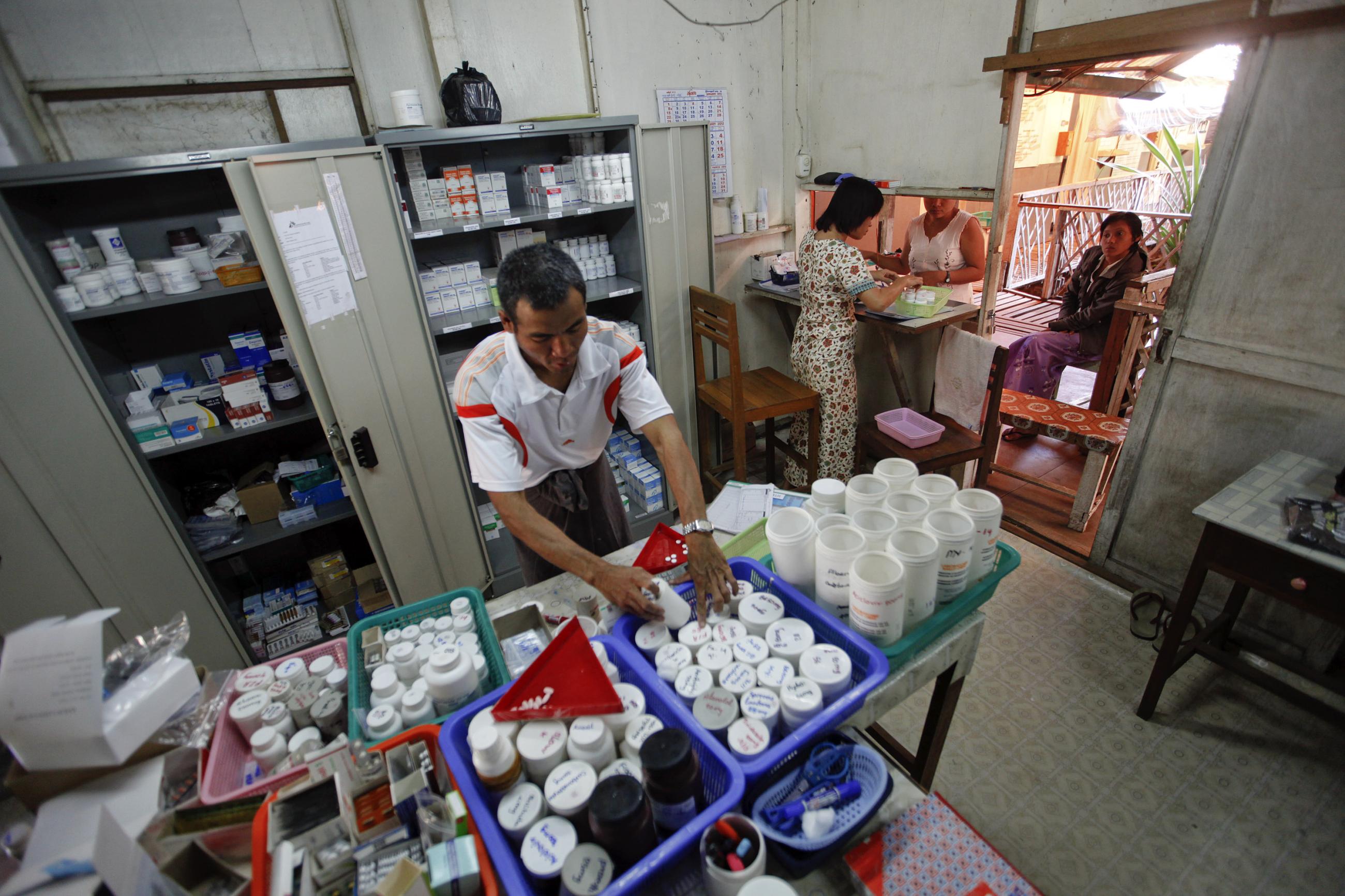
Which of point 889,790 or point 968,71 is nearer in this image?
point 889,790

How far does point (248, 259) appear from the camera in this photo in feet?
7.84

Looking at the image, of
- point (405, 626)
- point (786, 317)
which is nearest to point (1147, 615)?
point (786, 317)

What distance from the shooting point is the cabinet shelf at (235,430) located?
2.33m

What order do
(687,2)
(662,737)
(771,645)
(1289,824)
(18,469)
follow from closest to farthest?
(662,737) < (771,645) < (1289,824) < (18,469) < (687,2)

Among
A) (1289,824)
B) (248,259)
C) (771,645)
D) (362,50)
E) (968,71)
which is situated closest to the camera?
(771,645)

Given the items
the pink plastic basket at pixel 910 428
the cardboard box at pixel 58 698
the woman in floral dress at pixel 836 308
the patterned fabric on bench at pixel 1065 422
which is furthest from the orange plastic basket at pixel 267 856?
the patterned fabric on bench at pixel 1065 422

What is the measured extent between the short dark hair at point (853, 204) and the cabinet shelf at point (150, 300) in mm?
2618

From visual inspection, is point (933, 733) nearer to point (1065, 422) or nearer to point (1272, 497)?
point (1272, 497)

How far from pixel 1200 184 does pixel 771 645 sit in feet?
8.21

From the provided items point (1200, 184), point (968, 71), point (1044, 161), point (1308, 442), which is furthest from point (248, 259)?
point (1044, 161)

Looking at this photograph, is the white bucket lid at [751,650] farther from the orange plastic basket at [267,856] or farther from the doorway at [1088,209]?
the doorway at [1088,209]

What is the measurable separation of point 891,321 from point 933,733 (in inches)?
93.5

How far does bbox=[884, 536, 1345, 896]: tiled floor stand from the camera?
1.76 meters

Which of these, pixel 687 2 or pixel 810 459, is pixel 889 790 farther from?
pixel 687 2
